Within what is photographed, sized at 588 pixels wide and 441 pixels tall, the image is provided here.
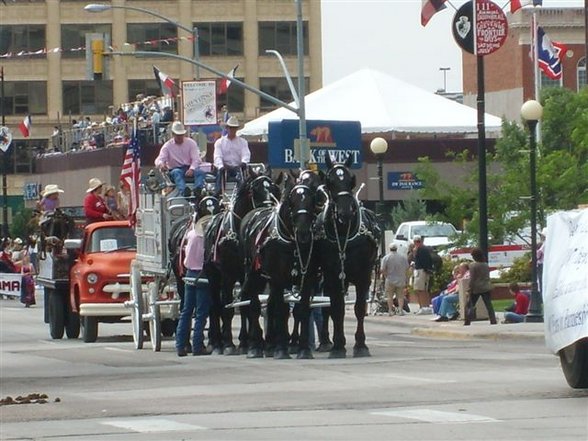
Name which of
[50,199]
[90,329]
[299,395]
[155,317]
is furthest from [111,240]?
[299,395]

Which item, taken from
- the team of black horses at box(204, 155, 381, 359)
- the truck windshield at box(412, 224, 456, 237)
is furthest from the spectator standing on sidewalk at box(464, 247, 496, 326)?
the truck windshield at box(412, 224, 456, 237)

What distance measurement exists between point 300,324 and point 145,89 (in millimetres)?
71806

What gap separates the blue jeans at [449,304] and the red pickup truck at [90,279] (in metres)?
7.74

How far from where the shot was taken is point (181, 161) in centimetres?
2598

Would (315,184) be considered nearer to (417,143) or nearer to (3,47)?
(417,143)

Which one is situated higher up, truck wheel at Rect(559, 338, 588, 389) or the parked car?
the parked car

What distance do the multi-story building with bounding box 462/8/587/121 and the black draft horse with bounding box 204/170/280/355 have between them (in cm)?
5993

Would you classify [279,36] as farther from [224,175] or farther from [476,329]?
[224,175]

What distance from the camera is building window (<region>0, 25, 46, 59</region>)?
91.4 m

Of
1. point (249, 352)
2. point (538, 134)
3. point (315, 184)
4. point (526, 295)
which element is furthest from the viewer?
point (538, 134)

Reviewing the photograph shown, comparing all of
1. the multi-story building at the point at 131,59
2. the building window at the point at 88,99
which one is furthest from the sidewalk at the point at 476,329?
the building window at the point at 88,99

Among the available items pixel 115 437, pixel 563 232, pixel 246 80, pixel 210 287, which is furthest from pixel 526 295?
pixel 246 80

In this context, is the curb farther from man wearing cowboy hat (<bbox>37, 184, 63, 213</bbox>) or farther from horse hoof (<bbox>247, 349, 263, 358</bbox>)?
man wearing cowboy hat (<bbox>37, 184, 63, 213</bbox>)

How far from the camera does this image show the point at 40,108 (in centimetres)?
9288
